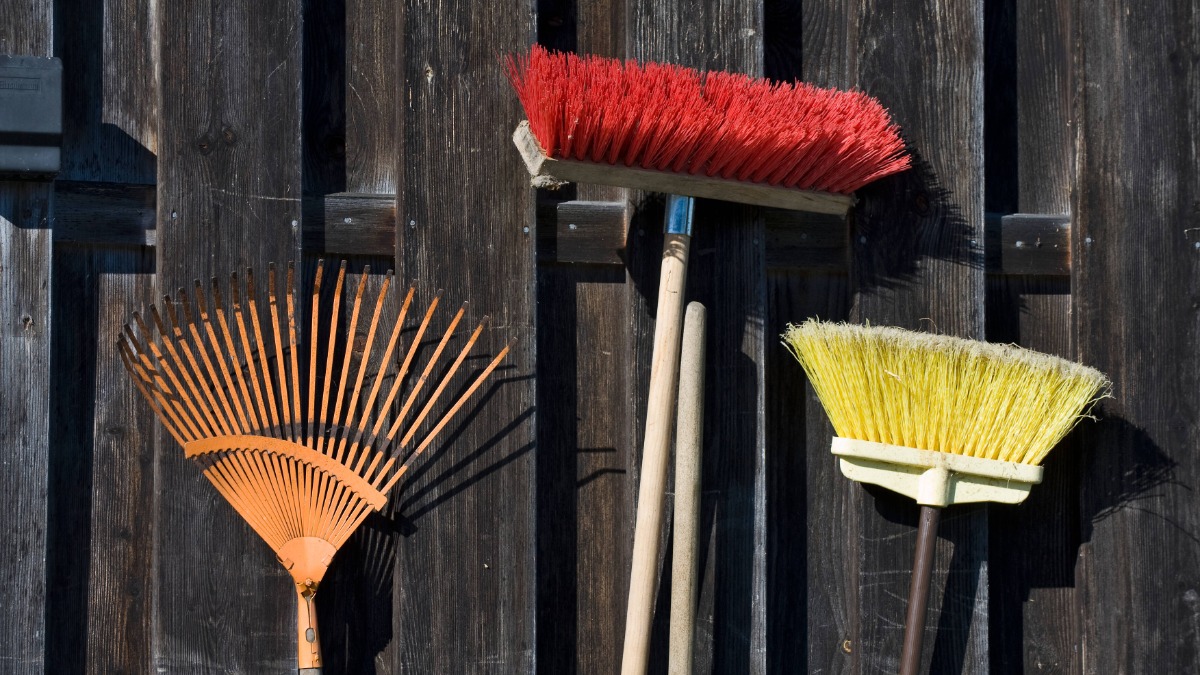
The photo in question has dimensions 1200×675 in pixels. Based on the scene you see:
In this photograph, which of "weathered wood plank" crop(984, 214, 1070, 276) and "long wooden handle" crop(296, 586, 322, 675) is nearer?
"long wooden handle" crop(296, 586, 322, 675)

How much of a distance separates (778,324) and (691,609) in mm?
617

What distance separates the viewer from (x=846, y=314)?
236 cm

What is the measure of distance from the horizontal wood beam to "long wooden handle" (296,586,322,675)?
67 centimetres

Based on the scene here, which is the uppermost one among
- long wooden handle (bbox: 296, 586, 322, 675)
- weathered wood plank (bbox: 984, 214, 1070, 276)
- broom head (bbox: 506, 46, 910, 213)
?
broom head (bbox: 506, 46, 910, 213)

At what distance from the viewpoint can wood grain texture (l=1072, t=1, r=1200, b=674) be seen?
7.65 feet

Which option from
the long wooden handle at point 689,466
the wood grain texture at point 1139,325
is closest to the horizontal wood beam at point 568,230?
the wood grain texture at point 1139,325

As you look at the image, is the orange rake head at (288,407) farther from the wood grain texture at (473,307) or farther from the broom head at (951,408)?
the broom head at (951,408)

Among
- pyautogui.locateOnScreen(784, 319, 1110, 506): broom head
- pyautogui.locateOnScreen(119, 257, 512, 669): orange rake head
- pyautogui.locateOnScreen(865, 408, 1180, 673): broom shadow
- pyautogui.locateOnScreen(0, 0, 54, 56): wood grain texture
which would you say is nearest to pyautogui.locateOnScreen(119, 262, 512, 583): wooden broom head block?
pyautogui.locateOnScreen(119, 257, 512, 669): orange rake head

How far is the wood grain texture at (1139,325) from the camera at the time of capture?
7.65ft

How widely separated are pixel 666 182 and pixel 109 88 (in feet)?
3.63

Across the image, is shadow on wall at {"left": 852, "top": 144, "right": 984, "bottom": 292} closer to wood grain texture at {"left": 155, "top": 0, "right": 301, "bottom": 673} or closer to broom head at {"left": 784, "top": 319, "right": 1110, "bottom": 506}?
broom head at {"left": 784, "top": 319, "right": 1110, "bottom": 506}

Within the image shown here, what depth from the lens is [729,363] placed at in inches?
89.8

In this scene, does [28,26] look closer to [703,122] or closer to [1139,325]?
[703,122]

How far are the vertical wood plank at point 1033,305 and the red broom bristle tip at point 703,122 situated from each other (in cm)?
38
